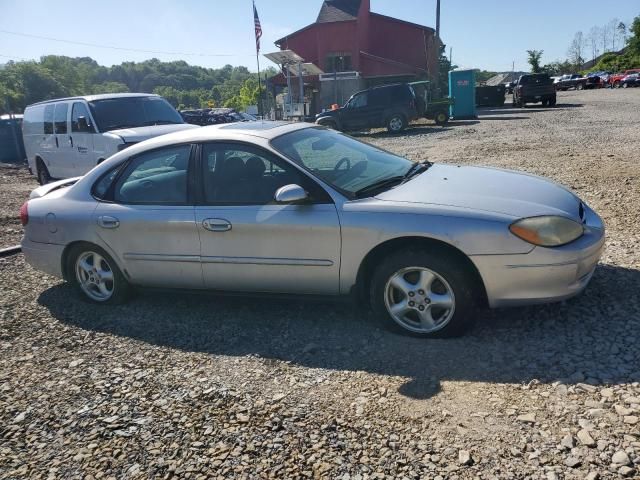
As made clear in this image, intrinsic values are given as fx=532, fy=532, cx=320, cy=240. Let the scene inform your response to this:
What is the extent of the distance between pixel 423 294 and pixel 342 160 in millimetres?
1391

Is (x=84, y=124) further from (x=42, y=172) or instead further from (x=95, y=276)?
(x=95, y=276)

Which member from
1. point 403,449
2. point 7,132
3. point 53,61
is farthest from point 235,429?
point 53,61

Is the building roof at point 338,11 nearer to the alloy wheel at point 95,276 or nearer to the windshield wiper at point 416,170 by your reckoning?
the windshield wiper at point 416,170

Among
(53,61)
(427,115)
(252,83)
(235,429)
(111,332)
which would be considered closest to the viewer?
(235,429)

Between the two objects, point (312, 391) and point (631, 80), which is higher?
point (631, 80)

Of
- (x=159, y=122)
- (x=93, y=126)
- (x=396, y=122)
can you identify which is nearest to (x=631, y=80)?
(x=396, y=122)

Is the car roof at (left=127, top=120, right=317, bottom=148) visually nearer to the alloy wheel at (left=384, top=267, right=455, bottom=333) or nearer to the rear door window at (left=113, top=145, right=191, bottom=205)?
the rear door window at (left=113, top=145, right=191, bottom=205)

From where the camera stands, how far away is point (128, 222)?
14.4 feet

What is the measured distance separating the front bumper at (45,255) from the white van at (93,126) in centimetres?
386

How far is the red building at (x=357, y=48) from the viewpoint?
34625mm

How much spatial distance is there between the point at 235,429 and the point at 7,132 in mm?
18535

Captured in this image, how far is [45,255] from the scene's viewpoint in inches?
194

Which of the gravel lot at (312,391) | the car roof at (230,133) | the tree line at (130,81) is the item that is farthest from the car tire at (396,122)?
the tree line at (130,81)

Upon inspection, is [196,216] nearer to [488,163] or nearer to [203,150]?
[203,150]
